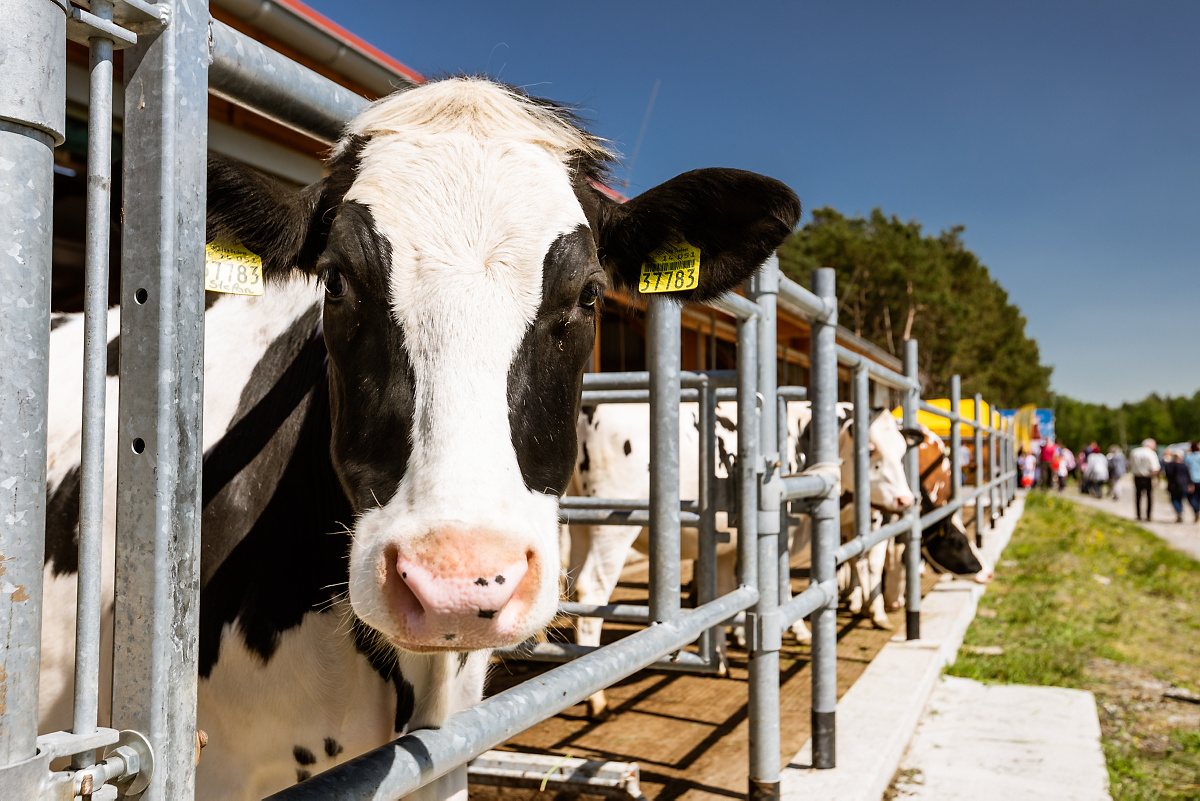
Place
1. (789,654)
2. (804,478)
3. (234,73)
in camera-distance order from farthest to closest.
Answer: (789,654) < (804,478) < (234,73)

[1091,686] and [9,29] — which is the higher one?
[9,29]

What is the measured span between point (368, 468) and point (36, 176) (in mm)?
749

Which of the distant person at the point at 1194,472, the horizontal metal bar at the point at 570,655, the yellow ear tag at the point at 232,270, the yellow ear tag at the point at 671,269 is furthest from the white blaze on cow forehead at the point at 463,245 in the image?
the distant person at the point at 1194,472

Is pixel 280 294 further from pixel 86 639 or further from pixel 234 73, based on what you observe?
pixel 86 639

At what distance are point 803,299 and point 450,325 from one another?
1932 millimetres

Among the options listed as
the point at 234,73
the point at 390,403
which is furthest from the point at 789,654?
the point at 234,73

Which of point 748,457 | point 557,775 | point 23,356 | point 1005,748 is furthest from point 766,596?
point 23,356

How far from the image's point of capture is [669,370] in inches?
86.7

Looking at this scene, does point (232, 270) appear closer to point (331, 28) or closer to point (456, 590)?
point (456, 590)

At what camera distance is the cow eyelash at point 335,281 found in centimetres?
145

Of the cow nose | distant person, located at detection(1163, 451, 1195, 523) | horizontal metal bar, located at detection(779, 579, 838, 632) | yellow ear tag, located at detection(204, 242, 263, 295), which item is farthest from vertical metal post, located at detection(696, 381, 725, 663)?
distant person, located at detection(1163, 451, 1195, 523)

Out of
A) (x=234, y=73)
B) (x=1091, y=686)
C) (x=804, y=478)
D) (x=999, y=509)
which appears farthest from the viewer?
(x=999, y=509)

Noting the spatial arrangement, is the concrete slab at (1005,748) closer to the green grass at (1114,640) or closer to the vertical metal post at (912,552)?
the green grass at (1114,640)

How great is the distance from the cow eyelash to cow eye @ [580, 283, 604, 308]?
43 centimetres
